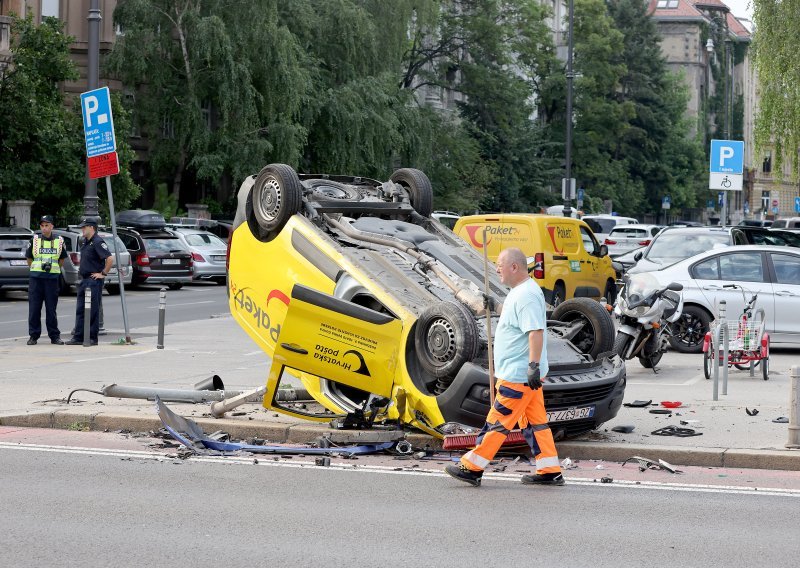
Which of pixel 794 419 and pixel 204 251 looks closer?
pixel 794 419

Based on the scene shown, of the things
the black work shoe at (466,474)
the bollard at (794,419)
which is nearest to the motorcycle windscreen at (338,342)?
the black work shoe at (466,474)

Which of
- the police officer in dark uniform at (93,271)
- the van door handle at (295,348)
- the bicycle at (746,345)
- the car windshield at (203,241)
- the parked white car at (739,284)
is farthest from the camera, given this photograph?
the car windshield at (203,241)

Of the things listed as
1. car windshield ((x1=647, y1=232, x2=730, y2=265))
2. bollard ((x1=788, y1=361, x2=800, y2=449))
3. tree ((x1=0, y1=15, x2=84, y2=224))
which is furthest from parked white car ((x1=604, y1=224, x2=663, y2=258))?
bollard ((x1=788, y1=361, x2=800, y2=449))

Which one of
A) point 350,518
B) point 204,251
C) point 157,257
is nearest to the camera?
point 350,518

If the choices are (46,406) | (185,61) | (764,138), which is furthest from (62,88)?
(46,406)

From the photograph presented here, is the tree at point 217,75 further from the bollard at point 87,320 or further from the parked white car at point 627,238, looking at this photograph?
the bollard at point 87,320

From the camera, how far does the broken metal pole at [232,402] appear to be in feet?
35.7

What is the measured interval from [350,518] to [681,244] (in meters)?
18.2

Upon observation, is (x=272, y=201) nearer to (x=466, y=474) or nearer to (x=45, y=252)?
(x=466, y=474)

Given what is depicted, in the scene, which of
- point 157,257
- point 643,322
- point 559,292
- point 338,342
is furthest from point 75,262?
point 338,342

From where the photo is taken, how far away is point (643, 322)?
51.4 ft

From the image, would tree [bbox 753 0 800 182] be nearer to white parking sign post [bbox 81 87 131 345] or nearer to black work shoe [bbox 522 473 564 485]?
white parking sign post [bbox 81 87 131 345]

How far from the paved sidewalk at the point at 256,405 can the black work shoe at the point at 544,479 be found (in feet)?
3.93

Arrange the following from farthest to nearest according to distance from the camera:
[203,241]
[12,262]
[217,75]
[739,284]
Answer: [217,75], [203,241], [12,262], [739,284]
